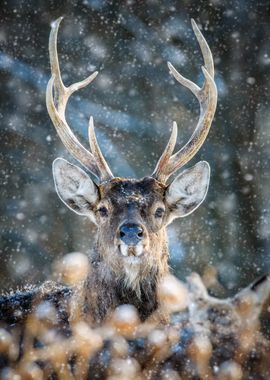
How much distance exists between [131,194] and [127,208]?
0.17 meters

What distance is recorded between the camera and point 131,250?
5.50 m

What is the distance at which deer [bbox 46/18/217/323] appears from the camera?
5598 millimetres

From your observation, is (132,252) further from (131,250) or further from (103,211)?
(103,211)

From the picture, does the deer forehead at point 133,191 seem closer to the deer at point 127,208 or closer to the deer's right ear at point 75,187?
the deer at point 127,208

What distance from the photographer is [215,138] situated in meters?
10.5

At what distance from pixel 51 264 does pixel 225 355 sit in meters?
6.56

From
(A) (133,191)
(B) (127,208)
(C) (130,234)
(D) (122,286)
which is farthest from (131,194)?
(D) (122,286)

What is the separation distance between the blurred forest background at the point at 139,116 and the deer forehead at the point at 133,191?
163 inches

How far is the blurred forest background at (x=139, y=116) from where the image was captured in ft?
34.0

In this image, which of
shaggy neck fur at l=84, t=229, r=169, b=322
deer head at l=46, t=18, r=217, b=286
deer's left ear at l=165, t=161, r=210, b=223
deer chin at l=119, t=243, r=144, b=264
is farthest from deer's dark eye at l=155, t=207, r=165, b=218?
deer chin at l=119, t=243, r=144, b=264

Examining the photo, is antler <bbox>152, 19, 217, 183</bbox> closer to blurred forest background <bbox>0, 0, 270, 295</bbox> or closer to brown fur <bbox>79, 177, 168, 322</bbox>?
brown fur <bbox>79, 177, 168, 322</bbox>

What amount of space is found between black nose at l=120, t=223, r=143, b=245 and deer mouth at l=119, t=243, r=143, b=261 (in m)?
0.03

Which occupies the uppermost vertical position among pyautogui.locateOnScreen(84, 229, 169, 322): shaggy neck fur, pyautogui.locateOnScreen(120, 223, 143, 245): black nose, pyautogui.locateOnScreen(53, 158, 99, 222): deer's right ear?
pyautogui.locateOnScreen(120, 223, 143, 245): black nose

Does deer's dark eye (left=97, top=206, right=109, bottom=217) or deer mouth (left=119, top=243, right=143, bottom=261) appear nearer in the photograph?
deer mouth (left=119, top=243, right=143, bottom=261)
